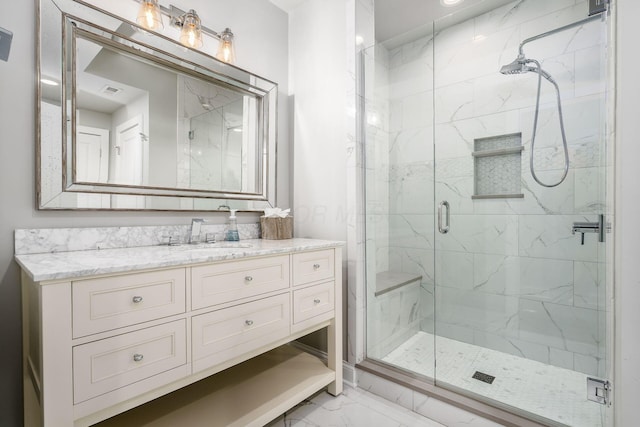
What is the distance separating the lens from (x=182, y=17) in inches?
61.4

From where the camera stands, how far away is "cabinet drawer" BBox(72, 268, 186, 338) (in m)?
0.86

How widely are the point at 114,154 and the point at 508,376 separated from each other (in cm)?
238

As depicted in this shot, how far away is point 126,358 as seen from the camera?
942mm

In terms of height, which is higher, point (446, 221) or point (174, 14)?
point (174, 14)

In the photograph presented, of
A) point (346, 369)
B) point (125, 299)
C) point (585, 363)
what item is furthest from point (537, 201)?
point (125, 299)

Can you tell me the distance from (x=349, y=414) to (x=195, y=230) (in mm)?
1260

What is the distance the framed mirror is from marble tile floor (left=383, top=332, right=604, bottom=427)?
139 centimetres

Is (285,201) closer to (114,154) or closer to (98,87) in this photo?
(114,154)

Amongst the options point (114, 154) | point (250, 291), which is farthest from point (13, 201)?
point (250, 291)

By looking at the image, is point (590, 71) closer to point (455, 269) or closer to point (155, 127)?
point (455, 269)

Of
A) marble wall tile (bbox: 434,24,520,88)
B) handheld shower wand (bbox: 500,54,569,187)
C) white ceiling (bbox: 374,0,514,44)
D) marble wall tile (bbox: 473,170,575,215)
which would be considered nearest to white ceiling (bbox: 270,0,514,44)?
white ceiling (bbox: 374,0,514,44)

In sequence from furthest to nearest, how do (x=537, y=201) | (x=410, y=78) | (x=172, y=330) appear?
(x=410, y=78)
(x=537, y=201)
(x=172, y=330)

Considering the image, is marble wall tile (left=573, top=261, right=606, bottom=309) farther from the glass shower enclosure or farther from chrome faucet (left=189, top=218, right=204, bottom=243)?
chrome faucet (left=189, top=218, right=204, bottom=243)

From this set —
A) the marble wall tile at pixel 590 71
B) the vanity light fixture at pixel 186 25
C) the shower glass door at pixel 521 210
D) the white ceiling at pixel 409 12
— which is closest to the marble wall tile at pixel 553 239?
the shower glass door at pixel 521 210
